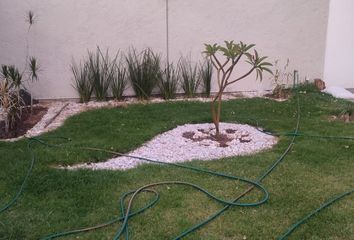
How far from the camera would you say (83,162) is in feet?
12.9

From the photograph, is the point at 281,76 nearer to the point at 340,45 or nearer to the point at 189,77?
the point at 340,45

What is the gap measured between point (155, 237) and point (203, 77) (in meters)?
4.46

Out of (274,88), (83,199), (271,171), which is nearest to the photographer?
(83,199)

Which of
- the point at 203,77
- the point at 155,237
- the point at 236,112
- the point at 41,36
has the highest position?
the point at 41,36

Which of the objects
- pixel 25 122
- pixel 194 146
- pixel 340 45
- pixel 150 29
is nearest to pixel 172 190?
pixel 194 146

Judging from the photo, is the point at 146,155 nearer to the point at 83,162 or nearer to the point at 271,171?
the point at 83,162

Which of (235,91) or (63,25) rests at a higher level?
(63,25)

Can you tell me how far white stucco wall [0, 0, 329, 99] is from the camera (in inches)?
254

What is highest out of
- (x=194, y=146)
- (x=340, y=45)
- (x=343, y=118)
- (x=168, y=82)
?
(x=340, y=45)

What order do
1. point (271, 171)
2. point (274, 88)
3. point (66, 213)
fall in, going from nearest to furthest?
point (66, 213) → point (271, 171) → point (274, 88)

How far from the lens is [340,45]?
24.2 feet

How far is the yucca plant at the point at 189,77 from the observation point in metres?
6.80

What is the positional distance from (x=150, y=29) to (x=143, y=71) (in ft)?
2.21

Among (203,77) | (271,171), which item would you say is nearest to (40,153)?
(271,171)
